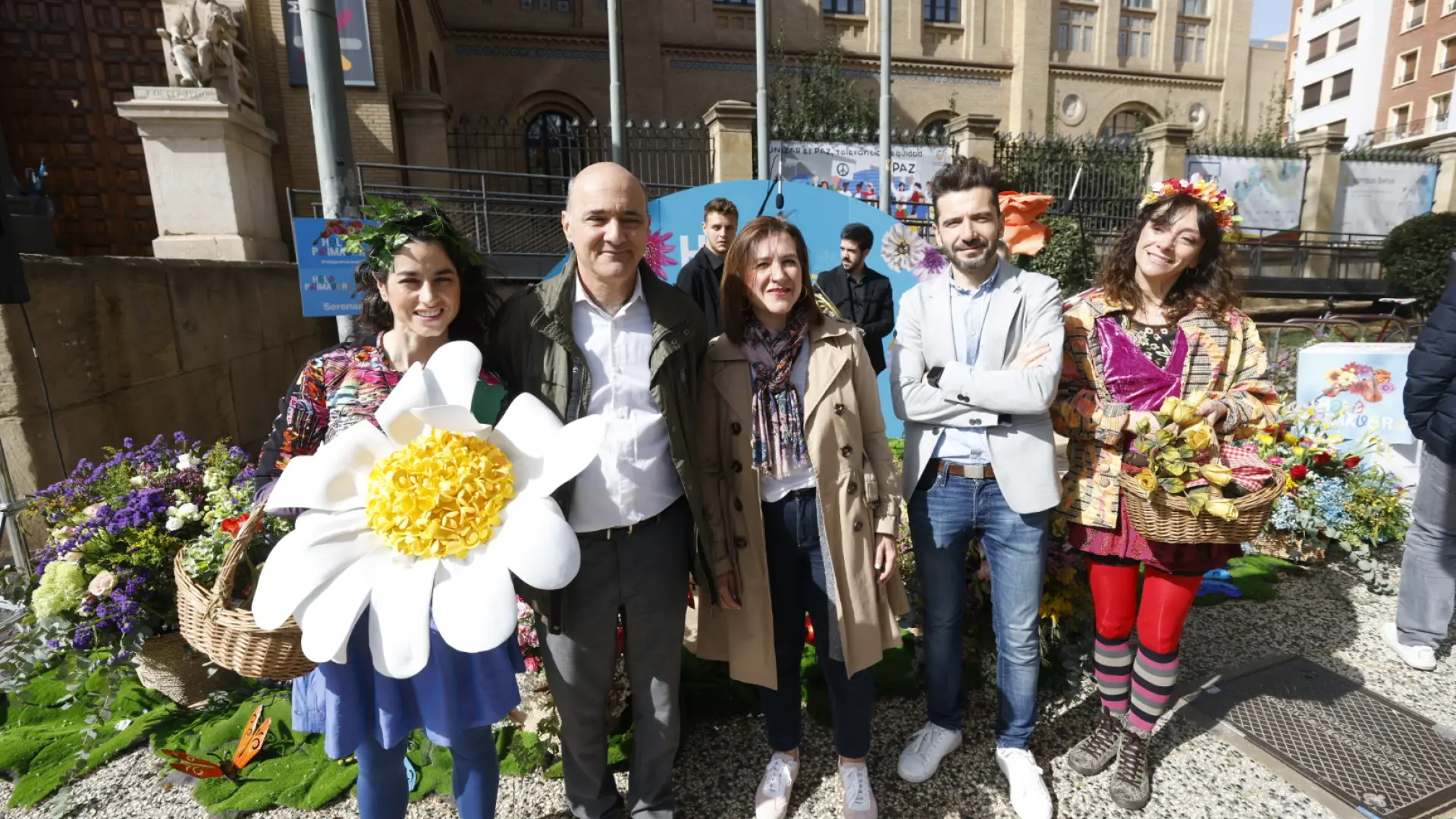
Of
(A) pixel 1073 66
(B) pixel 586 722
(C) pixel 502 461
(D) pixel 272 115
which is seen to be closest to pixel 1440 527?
(B) pixel 586 722

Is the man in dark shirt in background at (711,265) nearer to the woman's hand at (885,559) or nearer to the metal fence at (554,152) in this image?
the woman's hand at (885,559)

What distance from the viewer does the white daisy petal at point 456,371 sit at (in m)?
1.48

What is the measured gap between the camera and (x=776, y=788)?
2361mm

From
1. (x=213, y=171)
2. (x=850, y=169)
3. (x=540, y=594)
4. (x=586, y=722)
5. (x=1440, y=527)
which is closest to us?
(x=540, y=594)

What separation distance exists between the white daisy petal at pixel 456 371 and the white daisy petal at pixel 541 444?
10 centimetres

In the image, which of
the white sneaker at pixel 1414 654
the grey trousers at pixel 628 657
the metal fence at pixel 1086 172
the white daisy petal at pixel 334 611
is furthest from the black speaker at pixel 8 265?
the metal fence at pixel 1086 172

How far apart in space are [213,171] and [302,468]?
8261mm

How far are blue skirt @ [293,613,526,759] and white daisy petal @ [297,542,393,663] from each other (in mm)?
355

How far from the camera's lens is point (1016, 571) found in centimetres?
228

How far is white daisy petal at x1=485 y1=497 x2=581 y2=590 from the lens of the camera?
4.45ft

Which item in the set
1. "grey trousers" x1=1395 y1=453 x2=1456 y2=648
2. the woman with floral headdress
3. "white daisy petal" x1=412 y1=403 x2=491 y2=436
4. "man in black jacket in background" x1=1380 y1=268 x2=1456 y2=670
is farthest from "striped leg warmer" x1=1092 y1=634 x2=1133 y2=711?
"white daisy petal" x1=412 y1=403 x2=491 y2=436

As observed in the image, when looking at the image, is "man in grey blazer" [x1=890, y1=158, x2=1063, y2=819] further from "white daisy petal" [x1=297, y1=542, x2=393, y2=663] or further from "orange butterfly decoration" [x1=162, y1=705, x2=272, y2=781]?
"orange butterfly decoration" [x1=162, y1=705, x2=272, y2=781]

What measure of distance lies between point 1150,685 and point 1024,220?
2501 mm

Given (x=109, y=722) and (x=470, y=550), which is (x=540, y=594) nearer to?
(x=470, y=550)
